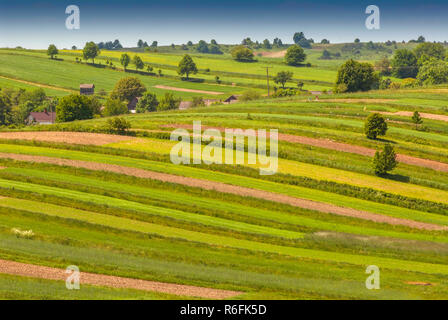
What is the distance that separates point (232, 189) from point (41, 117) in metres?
107

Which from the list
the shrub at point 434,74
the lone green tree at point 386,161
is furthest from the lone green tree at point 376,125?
the shrub at point 434,74

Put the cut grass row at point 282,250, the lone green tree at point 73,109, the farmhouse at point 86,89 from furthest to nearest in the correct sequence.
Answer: the farmhouse at point 86,89 → the lone green tree at point 73,109 → the cut grass row at point 282,250

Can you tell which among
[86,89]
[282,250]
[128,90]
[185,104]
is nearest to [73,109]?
[185,104]

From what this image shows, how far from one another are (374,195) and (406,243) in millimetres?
11604

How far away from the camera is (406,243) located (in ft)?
139

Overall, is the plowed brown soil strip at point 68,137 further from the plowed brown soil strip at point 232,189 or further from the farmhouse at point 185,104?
the farmhouse at point 185,104

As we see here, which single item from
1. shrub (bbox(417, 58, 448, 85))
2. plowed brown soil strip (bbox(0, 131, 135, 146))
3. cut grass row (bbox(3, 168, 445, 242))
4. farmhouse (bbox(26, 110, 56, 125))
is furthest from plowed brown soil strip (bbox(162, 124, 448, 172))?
shrub (bbox(417, 58, 448, 85))

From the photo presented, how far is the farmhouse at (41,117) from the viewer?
5660 inches

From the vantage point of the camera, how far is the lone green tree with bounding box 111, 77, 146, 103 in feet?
544

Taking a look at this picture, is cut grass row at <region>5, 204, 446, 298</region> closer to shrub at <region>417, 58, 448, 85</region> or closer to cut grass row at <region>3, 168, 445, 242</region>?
cut grass row at <region>3, 168, 445, 242</region>

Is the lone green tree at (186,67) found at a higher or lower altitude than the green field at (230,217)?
higher

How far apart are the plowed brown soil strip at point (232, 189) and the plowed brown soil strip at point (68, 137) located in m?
8.14

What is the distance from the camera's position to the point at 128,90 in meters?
166

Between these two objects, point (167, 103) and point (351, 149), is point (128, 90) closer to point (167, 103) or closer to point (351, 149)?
point (167, 103)
